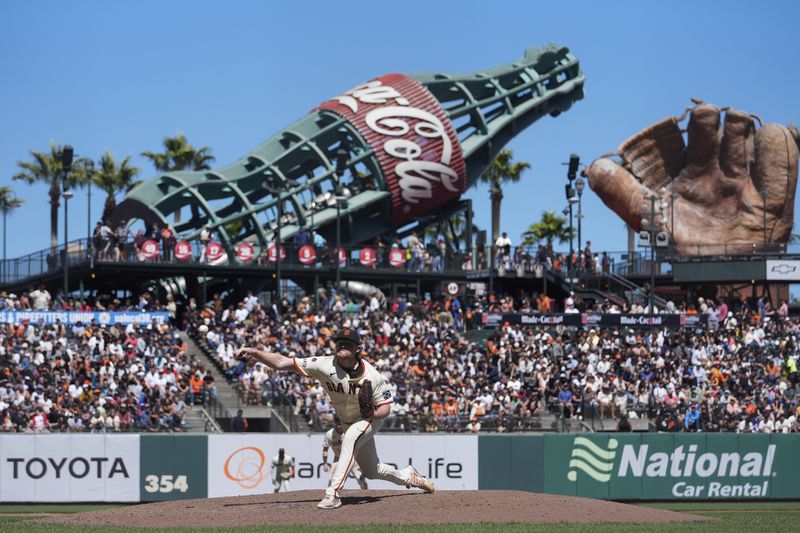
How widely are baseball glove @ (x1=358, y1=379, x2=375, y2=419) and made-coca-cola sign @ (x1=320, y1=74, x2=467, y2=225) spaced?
121 feet

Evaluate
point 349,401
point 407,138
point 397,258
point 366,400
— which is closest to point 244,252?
point 397,258

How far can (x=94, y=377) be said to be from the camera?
109 ft

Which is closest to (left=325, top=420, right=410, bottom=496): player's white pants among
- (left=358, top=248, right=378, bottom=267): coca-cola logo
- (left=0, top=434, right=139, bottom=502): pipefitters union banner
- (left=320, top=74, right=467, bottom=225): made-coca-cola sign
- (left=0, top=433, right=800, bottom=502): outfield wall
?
(left=0, top=433, right=800, bottom=502): outfield wall

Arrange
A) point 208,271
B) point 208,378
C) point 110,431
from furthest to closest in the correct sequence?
1. point 208,271
2. point 208,378
3. point 110,431

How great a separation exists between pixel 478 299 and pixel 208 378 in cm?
1565

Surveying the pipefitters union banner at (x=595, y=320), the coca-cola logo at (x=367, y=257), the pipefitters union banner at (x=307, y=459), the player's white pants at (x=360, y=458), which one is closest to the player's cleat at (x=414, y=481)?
the player's white pants at (x=360, y=458)

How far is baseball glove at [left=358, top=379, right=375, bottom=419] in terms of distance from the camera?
15.1 metres

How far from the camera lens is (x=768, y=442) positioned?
2873cm

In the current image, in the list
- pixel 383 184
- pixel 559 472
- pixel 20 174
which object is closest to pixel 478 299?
pixel 383 184

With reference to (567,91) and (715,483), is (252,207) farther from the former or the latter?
(715,483)

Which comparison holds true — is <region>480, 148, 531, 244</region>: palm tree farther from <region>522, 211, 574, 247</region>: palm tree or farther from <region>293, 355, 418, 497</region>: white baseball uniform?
<region>293, 355, 418, 497</region>: white baseball uniform

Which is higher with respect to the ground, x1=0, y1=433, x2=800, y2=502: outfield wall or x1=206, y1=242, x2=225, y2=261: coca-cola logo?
x1=206, y1=242, x2=225, y2=261: coca-cola logo

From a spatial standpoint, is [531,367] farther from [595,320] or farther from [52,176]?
[52,176]

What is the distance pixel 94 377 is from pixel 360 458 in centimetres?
1936
